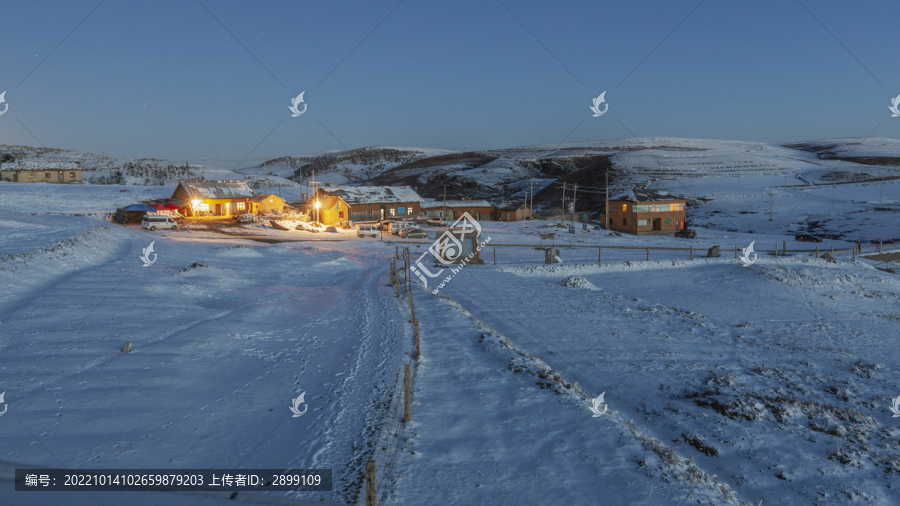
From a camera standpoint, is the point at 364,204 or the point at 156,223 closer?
the point at 156,223

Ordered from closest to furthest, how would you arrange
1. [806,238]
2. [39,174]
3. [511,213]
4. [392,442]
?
[392,442] → [806,238] → [511,213] → [39,174]

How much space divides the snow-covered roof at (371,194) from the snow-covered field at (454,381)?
38204 millimetres

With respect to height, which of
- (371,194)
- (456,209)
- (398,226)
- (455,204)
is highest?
A: (371,194)

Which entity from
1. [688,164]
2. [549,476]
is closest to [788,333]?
[549,476]

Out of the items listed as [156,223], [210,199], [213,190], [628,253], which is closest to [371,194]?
[213,190]

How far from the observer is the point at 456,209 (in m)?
77.6

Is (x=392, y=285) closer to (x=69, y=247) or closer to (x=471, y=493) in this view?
(x=69, y=247)

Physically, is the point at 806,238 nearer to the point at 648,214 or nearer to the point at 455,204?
the point at 648,214

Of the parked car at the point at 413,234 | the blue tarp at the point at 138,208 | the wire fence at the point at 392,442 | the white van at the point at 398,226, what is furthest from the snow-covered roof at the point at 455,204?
the wire fence at the point at 392,442

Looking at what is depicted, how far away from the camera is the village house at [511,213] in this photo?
77938 millimetres

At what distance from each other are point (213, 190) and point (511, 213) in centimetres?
4311

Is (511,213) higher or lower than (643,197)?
lower

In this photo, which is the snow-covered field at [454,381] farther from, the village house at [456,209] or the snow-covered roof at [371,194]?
the village house at [456,209]

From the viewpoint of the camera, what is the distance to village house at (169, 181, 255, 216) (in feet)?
206
